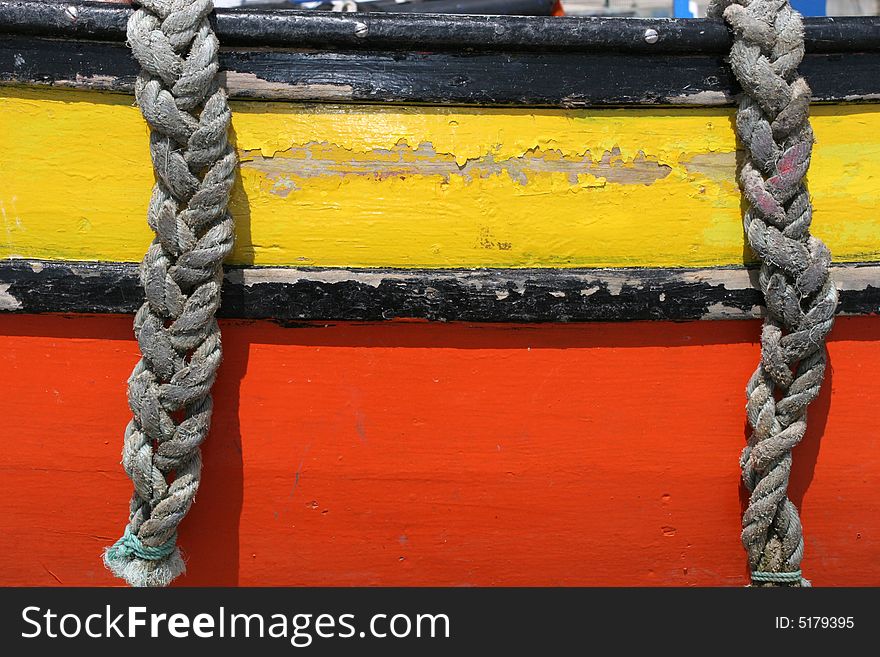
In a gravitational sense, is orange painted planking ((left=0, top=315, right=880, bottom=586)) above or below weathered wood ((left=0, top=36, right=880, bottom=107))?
below

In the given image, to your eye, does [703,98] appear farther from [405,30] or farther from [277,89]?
[277,89]

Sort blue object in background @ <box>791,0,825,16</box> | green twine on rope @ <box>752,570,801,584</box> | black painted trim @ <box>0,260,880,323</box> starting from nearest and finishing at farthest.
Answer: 1. black painted trim @ <box>0,260,880,323</box>
2. green twine on rope @ <box>752,570,801,584</box>
3. blue object in background @ <box>791,0,825,16</box>

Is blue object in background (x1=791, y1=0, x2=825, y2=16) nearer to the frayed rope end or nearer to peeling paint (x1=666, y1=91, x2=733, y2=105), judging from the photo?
peeling paint (x1=666, y1=91, x2=733, y2=105)

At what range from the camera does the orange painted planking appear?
62.0 inches

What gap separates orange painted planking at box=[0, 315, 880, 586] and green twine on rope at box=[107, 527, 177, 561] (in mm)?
83

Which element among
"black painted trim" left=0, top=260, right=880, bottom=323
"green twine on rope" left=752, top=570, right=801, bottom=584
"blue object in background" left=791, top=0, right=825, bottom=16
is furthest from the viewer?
"blue object in background" left=791, top=0, right=825, bottom=16

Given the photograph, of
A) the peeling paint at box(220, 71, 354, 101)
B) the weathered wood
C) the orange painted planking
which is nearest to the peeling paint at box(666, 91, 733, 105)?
the weathered wood

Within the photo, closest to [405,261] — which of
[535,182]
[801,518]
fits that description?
[535,182]

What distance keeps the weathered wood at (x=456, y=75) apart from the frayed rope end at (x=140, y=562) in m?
0.80

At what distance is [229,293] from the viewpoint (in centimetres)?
152

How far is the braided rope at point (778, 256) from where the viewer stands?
4.82ft

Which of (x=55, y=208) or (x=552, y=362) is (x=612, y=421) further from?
(x=55, y=208)

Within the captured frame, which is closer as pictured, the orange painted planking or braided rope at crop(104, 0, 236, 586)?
braided rope at crop(104, 0, 236, 586)

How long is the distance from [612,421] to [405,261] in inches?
19.5
